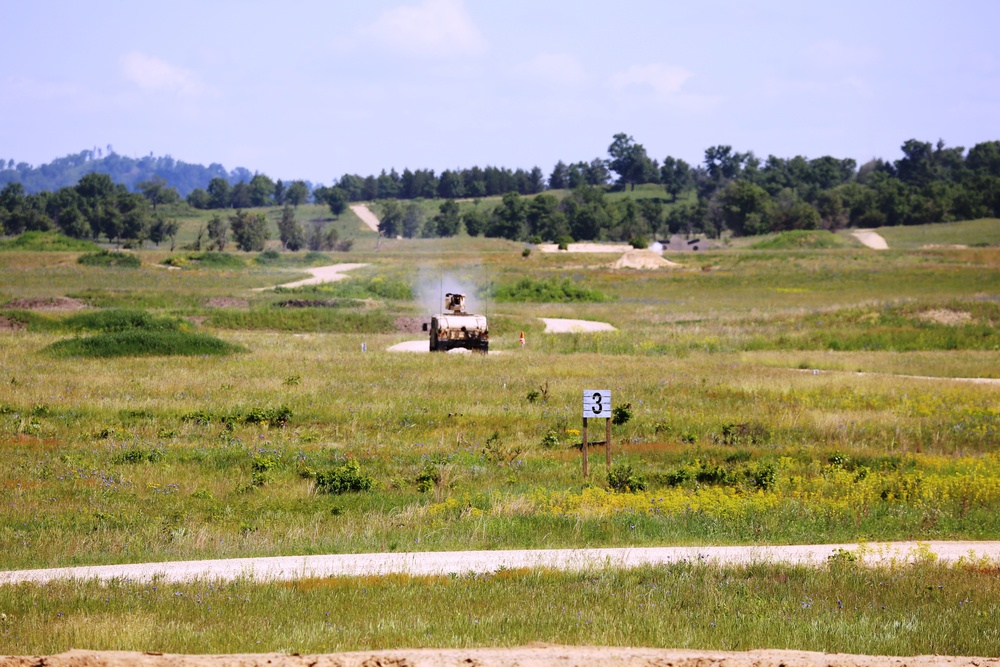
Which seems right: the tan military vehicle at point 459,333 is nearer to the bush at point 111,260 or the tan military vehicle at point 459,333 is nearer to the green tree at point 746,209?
the bush at point 111,260

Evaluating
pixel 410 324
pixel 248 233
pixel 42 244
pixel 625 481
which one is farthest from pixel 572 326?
pixel 248 233

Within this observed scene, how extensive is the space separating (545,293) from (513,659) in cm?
7834

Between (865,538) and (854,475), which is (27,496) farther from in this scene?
(854,475)

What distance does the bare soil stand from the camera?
1016 cm

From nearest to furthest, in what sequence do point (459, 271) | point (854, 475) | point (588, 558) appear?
1. point (588, 558)
2. point (854, 475)
3. point (459, 271)

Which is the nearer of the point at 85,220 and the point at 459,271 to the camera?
the point at 459,271

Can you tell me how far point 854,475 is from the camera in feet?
76.3

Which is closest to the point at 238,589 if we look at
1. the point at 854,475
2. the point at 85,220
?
the point at 854,475

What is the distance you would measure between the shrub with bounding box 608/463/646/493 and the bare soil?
10872mm

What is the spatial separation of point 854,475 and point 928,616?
10.7 m

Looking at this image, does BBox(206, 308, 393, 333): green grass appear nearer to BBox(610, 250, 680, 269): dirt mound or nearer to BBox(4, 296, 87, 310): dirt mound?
BBox(4, 296, 87, 310): dirt mound

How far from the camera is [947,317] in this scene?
58.6 meters

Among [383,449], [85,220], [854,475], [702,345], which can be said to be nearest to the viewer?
[854,475]

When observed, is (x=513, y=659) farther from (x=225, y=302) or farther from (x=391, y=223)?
(x=391, y=223)
